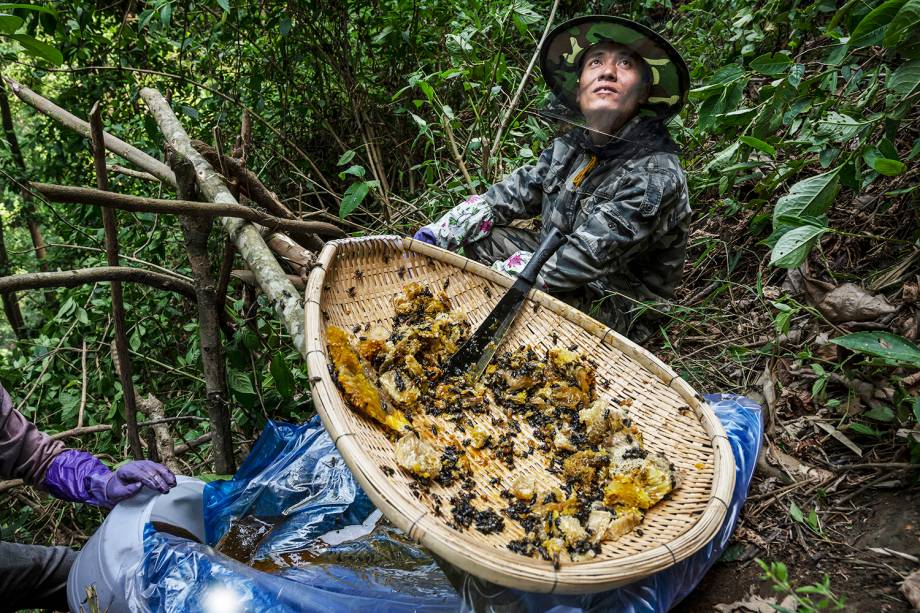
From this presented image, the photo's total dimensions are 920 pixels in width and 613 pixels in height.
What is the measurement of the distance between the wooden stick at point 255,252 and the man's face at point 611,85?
1.34 meters

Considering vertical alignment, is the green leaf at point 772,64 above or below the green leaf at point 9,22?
below

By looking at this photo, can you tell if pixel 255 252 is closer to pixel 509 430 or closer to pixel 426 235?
pixel 426 235

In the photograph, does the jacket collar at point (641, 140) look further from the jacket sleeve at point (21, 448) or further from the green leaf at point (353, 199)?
the jacket sleeve at point (21, 448)

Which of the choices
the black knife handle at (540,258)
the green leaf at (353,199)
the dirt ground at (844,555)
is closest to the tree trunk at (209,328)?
the green leaf at (353,199)

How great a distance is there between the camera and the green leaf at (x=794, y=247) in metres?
1.69

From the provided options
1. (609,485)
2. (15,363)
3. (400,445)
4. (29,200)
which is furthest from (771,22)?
(29,200)

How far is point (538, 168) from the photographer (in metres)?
2.66

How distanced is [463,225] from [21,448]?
68.5 inches

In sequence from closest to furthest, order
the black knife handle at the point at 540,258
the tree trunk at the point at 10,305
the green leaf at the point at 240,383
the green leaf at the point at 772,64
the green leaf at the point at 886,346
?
the green leaf at the point at 886,346 < the green leaf at the point at 772,64 < the black knife handle at the point at 540,258 < the green leaf at the point at 240,383 < the tree trunk at the point at 10,305

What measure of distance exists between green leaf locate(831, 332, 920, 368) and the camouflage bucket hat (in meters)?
1.07

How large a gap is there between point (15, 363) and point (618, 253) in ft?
9.59

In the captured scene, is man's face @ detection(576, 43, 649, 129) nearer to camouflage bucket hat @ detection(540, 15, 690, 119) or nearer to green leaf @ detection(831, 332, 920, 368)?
camouflage bucket hat @ detection(540, 15, 690, 119)

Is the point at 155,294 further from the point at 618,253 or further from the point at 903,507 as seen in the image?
the point at 903,507

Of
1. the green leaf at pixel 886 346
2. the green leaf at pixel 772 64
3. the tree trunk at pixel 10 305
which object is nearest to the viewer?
the green leaf at pixel 886 346
